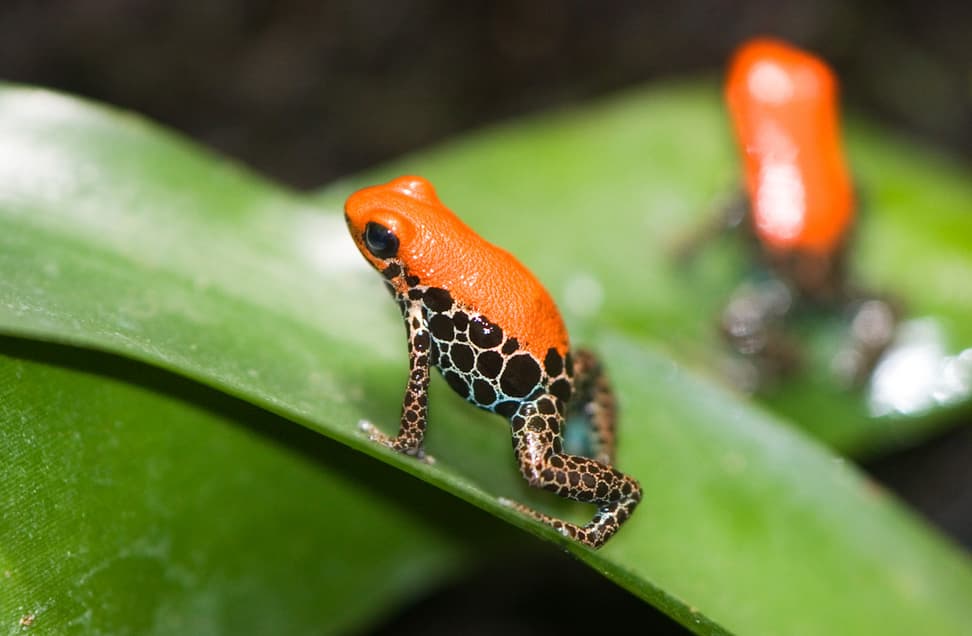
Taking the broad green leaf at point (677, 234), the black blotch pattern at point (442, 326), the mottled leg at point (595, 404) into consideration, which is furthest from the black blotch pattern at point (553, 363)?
the broad green leaf at point (677, 234)

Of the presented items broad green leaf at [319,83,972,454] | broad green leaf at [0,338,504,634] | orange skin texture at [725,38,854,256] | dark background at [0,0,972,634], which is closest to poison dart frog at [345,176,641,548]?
→ broad green leaf at [0,338,504,634]

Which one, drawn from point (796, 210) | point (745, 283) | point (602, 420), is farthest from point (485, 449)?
point (796, 210)

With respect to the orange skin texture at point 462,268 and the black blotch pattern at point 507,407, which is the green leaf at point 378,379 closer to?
the black blotch pattern at point 507,407

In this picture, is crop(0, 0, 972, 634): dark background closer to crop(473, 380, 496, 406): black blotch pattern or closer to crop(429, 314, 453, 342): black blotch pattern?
crop(473, 380, 496, 406): black blotch pattern

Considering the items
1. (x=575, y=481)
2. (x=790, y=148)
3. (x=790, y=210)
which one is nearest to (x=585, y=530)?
(x=575, y=481)

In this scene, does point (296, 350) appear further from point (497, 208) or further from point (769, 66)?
point (769, 66)

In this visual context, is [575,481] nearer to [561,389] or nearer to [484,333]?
[561,389]
